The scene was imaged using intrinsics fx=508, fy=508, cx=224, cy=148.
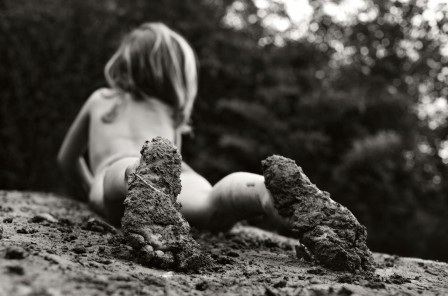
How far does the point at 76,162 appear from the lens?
3.47 meters

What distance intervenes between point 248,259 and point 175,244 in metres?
0.44

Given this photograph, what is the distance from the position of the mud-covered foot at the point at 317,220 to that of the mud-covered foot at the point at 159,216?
1.24 feet

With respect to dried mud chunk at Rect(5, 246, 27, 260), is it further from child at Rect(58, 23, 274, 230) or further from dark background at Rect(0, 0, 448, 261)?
dark background at Rect(0, 0, 448, 261)

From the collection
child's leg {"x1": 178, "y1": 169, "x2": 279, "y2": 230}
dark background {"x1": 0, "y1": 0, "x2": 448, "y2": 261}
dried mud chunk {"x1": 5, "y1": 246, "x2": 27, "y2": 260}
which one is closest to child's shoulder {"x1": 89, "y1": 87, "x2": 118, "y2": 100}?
child's leg {"x1": 178, "y1": 169, "x2": 279, "y2": 230}

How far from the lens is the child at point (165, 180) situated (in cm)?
170

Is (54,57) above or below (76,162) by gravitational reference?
above

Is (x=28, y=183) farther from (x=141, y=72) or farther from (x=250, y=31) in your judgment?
(x=250, y=31)

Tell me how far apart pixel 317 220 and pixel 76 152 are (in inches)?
82.0

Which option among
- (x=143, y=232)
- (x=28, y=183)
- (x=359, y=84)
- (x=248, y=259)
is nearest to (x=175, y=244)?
(x=143, y=232)

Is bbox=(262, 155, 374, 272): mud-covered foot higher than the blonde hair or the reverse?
the reverse

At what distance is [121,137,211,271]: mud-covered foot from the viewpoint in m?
1.60

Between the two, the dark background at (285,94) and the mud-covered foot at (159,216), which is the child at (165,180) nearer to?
the mud-covered foot at (159,216)

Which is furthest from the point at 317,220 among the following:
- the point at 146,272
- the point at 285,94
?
the point at 285,94

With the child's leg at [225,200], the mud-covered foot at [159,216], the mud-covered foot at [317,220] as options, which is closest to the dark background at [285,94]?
the child's leg at [225,200]
